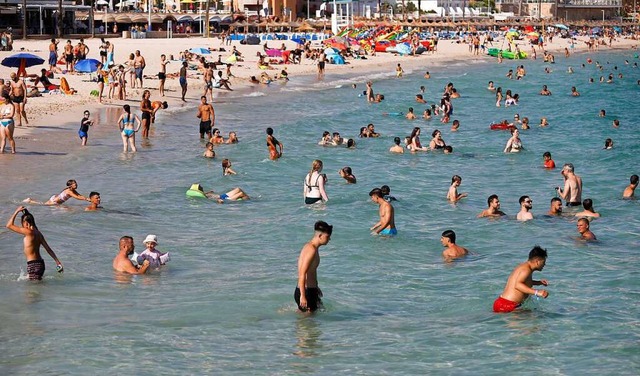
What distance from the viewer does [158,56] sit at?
5128 cm

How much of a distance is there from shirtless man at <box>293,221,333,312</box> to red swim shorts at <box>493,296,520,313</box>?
210cm

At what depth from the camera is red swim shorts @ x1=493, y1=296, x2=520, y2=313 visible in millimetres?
11117

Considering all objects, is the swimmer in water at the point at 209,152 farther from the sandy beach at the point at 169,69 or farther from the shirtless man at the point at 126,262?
the shirtless man at the point at 126,262

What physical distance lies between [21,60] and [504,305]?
76.7 ft

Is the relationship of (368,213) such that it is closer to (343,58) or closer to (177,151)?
(177,151)

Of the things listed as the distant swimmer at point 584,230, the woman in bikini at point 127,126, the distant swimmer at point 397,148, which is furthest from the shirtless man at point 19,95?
the distant swimmer at point 584,230

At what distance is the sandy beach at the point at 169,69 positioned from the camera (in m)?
28.4

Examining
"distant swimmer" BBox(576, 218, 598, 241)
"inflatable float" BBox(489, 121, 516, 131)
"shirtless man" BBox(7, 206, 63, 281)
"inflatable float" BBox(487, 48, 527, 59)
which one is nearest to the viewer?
"shirtless man" BBox(7, 206, 63, 281)

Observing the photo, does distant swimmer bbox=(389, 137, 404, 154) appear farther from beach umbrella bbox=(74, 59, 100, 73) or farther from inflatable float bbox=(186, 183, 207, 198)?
beach umbrella bbox=(74, 59, 100, 73)

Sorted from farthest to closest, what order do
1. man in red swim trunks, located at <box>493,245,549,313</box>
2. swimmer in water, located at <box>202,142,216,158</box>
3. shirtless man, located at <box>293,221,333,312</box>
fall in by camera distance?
swimmer in water, located at <box>202,142,216,158</box> < man in red swim trunks, located at <box>493,245,549,313</box> < shirtless man, located at <box>293,221,333,312</box>

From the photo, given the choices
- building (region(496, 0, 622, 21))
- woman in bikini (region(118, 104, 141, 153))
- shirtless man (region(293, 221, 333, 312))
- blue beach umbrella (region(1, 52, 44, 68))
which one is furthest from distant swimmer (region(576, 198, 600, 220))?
building (region(496, 0, 622, 21))

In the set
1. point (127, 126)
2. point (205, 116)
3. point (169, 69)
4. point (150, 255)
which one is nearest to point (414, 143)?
point (205, 116)

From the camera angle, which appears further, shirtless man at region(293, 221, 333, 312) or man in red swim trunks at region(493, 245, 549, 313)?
man in red swim trunks at region(493, 245, 549, 313)

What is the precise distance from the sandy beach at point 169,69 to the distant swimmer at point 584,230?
12676mm
